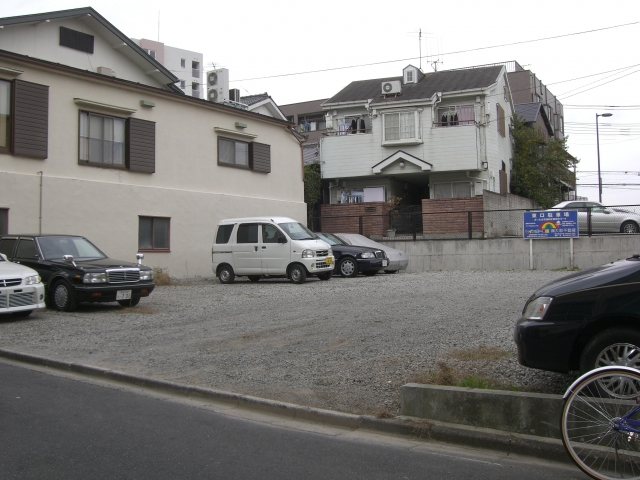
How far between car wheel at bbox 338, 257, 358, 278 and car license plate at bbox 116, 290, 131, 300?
8.45m

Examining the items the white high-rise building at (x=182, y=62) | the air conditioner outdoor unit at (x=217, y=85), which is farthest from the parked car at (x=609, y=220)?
the white high-rise building at (x=182, y=62)

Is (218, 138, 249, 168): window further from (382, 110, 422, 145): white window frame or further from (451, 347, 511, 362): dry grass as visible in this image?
(451, 347, 511, 362): dry grass

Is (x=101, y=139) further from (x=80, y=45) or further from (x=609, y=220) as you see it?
(x=609, y=220)

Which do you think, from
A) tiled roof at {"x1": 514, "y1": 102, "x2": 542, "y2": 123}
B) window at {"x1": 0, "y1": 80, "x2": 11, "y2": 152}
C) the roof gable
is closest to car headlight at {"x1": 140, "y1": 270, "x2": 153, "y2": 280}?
window at {"x1": 0, "y1": 80, "x2": 11, "y2": 152}

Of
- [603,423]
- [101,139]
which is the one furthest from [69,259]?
[603,423]

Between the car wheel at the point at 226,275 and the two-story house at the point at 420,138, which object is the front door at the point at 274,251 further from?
the two-story house at the point at 420,138

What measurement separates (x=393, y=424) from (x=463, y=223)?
66.4 ft

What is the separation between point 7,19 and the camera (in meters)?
18.0

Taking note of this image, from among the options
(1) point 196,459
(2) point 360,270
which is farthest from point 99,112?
(1) point 196,459

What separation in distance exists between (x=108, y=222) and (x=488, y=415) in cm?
1553

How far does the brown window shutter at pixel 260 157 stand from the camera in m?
23.9

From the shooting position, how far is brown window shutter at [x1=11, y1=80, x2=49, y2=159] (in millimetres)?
16500

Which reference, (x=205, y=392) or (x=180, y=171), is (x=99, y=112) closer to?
(x=180, y=171)

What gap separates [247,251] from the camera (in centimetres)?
1855
